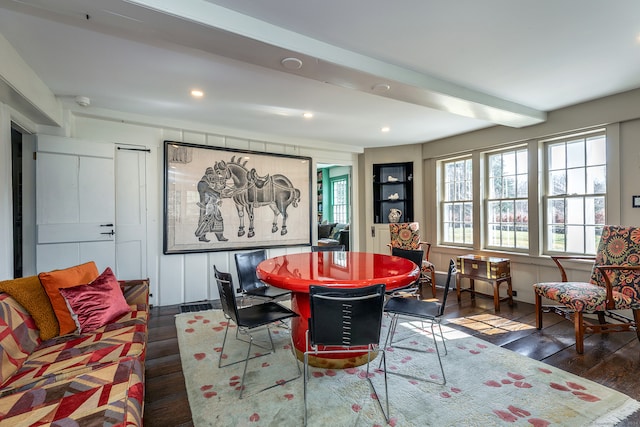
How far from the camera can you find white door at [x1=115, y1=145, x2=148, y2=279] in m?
3.79

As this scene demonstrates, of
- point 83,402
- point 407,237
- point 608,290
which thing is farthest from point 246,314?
point 407,237

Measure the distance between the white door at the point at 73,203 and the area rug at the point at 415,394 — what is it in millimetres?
1780

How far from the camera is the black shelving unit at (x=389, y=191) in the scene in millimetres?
5618

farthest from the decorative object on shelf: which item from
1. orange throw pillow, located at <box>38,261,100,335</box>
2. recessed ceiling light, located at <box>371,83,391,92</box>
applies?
orange throw pillow, located at <box>38,261,100,335</box>

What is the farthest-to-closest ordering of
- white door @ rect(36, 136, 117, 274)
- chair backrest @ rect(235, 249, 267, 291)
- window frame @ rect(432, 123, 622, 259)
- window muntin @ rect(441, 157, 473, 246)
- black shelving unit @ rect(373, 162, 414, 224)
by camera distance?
black shelving unit @ rect(373, 162, 414, 224), window muntin @ rect(441, 157, 473, 246), window frame @ rect(432, 123, 622, 259), white door @ rect(36, 136, 117, 274), chair backrest @ rect(235, 249, 267, 291)

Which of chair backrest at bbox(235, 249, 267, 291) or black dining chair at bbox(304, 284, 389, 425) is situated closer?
black dining chair at bbox(304, 284, 389, 425)

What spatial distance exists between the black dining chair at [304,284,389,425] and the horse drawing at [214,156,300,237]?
3032 millimetres

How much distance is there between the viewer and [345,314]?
174 centimetres

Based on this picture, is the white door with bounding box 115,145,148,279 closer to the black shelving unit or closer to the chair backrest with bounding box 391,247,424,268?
the chair backrest with bounding box 391,247,424,268

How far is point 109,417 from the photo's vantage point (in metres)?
1.18

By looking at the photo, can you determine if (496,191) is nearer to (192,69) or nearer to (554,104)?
(554,104)

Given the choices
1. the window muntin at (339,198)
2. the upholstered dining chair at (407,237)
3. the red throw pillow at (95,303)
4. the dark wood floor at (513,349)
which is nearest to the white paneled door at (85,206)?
the dark wood floor at (513,349)

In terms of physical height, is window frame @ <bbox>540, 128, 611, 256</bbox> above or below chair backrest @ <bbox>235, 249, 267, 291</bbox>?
above

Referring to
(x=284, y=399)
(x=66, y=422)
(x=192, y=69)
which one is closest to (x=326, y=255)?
(x=284, y=399)
